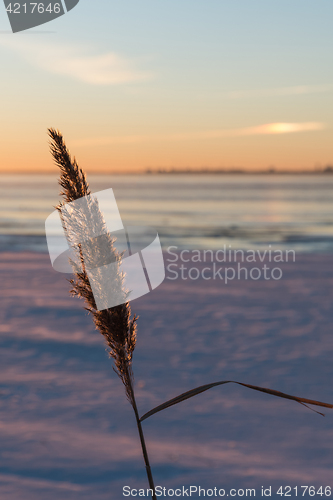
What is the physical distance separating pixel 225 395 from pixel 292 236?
15501mm

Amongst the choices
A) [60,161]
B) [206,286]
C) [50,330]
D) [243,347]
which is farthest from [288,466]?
[206,286]

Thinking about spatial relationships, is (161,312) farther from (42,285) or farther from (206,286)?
(42,285)

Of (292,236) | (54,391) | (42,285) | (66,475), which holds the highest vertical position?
(66,475)

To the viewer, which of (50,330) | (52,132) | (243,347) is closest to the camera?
(52,132)

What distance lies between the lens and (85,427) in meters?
4.62

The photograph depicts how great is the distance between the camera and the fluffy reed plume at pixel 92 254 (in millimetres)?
1252

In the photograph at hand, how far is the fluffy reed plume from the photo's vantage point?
1.25 metres

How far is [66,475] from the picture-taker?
3.87 meters

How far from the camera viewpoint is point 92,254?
4.29 ft

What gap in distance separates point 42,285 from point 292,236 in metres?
12.0

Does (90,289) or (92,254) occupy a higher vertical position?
(92,254)

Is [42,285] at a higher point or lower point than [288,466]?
lower

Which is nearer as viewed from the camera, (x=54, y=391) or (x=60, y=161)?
(x=60, y=161)

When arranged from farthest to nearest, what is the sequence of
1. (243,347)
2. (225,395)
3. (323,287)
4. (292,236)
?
(292,236) → (323,287) → (243,347) → (225,395)
